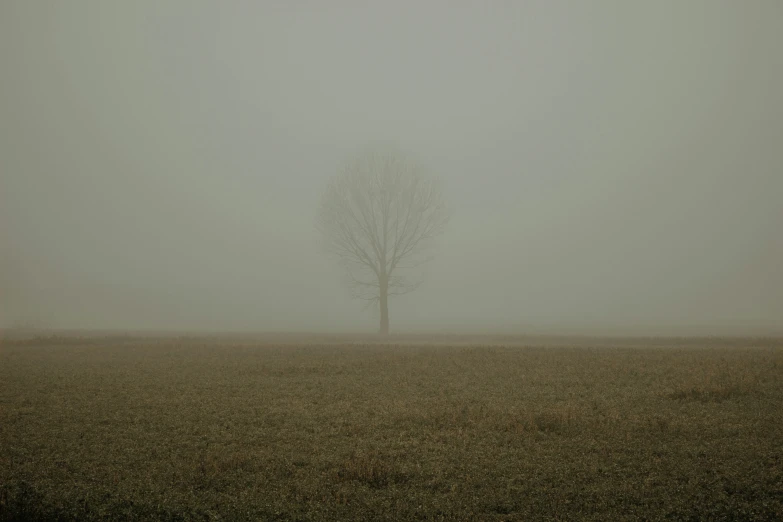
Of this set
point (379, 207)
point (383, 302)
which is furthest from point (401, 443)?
point (379, 207)

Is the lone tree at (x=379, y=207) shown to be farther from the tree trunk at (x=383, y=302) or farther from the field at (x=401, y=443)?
the field at (x=401, y=443)

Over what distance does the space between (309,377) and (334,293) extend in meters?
93.3

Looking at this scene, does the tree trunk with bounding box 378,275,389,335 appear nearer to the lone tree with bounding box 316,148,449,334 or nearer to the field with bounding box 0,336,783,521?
the lone tree with bounding box 316,148,449,334

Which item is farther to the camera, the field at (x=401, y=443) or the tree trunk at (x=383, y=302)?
the tree trunk at (x=383, y=302)

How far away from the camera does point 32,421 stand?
11609 mm

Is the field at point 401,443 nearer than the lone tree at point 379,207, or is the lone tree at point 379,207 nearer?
the field at point 401,443

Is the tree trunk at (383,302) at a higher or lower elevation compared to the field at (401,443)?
higher

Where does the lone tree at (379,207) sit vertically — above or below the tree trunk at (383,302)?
above

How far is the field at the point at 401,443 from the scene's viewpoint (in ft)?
23.9

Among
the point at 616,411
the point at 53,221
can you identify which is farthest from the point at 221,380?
the point at 53,221

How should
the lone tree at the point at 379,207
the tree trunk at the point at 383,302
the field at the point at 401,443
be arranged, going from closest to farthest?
1. the field at the point at 401,443
2. the tree trunk at the point at 383,302
3. the lone tree at the point at 379,207

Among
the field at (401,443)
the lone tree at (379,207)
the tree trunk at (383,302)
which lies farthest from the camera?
the lone tree at (379,207)

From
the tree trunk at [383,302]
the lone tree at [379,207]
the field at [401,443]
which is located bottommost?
the field at [401,443]

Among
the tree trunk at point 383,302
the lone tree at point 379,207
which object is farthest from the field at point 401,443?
the lone tree at point 379,207
